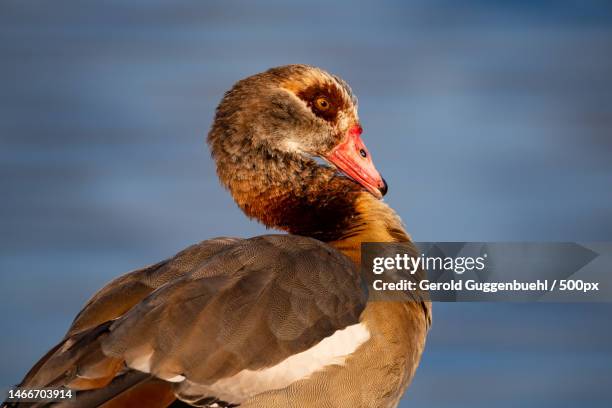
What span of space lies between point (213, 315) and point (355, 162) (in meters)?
1.31

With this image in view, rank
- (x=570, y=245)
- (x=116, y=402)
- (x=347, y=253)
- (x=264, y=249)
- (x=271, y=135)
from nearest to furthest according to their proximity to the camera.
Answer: (x=116, y=402) < (x=264, y=249) < (x=347, y=253) < (x=271, y=135) < (x=570, y=245)

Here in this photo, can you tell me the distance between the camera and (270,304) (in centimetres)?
375

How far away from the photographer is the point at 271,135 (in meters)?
4.63

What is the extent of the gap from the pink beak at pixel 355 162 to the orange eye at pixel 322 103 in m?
0.14

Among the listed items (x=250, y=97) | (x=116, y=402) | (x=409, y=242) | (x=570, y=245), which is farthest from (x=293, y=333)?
(x=570, y=245)

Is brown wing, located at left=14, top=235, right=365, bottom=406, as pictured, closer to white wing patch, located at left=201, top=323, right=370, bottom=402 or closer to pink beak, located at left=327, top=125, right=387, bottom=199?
white wing patch, located at left=201, top=323, right=370, bottom=402

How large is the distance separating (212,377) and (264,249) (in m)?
0.57

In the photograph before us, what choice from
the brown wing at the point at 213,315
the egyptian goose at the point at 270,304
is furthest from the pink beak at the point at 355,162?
the brown wing at the point at 213,315

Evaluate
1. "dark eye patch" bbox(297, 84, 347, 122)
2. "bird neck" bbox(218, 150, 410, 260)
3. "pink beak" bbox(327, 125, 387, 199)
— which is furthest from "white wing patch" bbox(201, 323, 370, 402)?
"dark eye patch" bbox(297, 84, 347, 122)

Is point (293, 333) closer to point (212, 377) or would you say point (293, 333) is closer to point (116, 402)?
point (212, 377)

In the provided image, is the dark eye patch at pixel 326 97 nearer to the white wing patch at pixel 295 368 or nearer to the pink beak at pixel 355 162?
the pink beak at pixel 355 162

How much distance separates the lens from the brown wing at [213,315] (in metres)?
3.54

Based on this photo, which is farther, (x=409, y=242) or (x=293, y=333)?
(x=409, y=242)

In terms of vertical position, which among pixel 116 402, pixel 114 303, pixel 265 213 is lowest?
pixel 116 402
